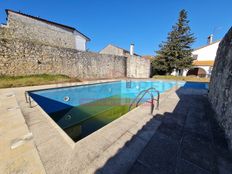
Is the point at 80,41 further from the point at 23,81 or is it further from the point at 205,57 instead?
the point at 205,57

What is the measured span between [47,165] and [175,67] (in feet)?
53.4

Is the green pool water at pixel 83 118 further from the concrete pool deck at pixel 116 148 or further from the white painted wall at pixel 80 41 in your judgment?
the white painted wall at pixel 80 41

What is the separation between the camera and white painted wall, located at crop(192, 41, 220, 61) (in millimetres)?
18156

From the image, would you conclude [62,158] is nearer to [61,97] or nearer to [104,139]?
[104,139]

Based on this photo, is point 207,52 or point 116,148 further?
point 207,52

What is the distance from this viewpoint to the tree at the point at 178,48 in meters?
14.1

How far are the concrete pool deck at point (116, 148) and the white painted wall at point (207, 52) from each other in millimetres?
22423

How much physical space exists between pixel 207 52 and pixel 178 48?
29.8 ft

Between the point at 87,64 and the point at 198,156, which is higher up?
the point at 87,64

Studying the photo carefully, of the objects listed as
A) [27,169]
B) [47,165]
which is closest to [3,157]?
[27,169]

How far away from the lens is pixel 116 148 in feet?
5.35

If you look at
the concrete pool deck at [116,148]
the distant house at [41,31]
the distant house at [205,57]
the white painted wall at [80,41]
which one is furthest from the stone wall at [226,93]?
the white painted wall at [80,41]

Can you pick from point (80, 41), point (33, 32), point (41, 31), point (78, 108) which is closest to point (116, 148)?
point (78, 108)

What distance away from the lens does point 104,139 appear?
183 centimetres
